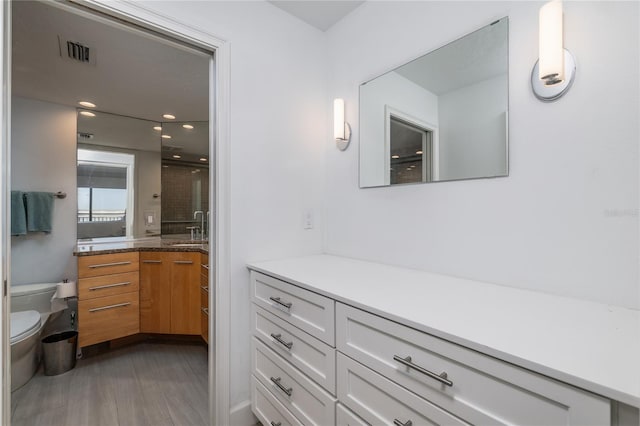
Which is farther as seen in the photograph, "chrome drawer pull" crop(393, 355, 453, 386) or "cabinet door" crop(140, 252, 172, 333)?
"cabinet door" crop(140, 252, 172, 333)

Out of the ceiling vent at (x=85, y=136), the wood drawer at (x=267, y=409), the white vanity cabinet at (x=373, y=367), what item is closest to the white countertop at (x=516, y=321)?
the white vanity cabinet at (x=373, y=367)

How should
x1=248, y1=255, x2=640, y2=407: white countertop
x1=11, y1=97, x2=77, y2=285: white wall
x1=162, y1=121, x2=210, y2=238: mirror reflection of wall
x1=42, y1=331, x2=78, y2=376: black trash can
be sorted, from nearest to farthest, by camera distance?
1. x1=248, y1=255, x2=640, y2=407: white countertop
2. x1=42, y1=331, x2=78, y2=376: black trash can
3. x1=11, y1=97, x2=77, y2=285: white wall
4. x1=162, y1=121, x2=210, y2=238: mirror reflection of wall

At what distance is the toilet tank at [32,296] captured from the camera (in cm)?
232

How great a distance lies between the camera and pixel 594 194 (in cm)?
95

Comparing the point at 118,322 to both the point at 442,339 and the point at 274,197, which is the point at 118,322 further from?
the point at 442,339

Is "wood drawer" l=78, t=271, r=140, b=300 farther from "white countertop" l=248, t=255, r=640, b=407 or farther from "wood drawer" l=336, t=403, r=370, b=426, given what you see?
"wood drawer" l=336, t=403, r=370, b=426

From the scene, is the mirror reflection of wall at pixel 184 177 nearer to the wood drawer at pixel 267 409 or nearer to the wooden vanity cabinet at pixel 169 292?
the wooden vanity cabinet at pixel 169 292

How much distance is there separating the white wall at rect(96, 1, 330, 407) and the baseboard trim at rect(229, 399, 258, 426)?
0.08ft

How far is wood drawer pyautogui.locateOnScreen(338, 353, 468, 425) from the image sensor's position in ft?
2.61

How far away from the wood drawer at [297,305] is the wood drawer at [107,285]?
1603mm

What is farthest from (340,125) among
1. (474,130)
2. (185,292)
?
(185,292)

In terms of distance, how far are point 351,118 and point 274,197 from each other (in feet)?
2.45

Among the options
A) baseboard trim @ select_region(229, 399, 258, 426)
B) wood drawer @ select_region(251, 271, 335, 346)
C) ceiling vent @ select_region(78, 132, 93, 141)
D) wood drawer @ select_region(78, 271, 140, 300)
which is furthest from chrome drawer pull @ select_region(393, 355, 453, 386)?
ceiling vent @ select_region(78, 132, 93, 141)

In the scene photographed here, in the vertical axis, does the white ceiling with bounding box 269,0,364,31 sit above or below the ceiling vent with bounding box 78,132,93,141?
above
